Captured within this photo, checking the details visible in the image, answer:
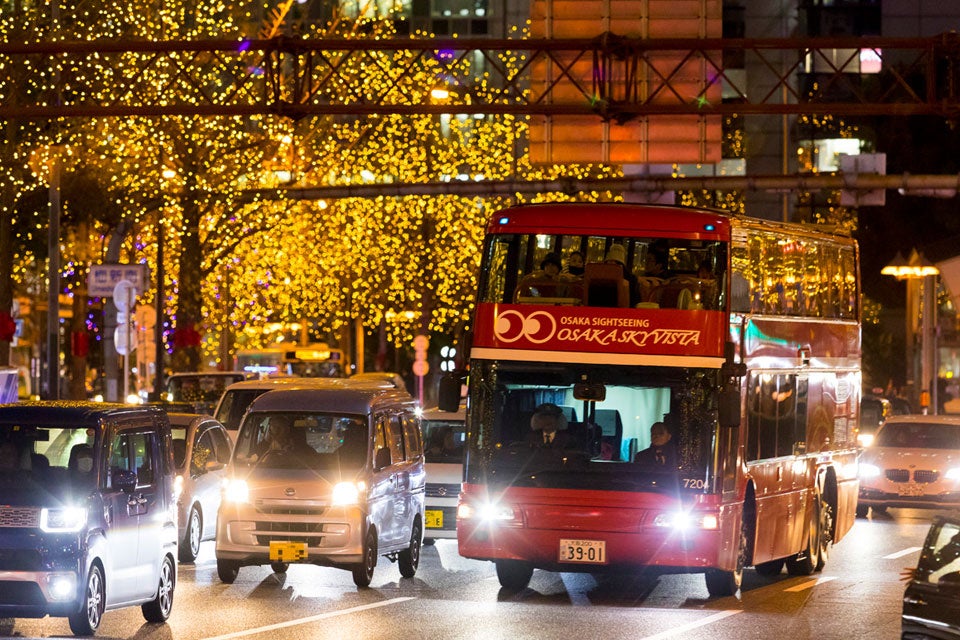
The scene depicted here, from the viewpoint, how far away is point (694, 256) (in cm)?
1856

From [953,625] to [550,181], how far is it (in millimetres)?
34700

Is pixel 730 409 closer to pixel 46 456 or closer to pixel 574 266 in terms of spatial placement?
pixel 574 266

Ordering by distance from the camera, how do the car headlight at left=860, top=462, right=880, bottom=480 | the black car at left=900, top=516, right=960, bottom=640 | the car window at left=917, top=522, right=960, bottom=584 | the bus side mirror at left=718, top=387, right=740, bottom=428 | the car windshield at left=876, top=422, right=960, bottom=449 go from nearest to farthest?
1. the black car at left=900, top=516, right=960, bottom=640
2. the car window at left=917, top=522, right=960, bottom=584
3. the bus side mirror at left=718, top=387, right=740, bottom=428
4. the car headlight at left=860, top=462, right=880, bottom=480
5. the car windshield at left=876, top=422, right=960, bottom=449

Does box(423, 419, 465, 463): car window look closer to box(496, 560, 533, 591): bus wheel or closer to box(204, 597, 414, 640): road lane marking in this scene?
box(496, 560, 533, 591): bus wheel

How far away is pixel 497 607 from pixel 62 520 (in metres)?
4.65

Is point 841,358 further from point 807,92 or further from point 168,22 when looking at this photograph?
point 807,92

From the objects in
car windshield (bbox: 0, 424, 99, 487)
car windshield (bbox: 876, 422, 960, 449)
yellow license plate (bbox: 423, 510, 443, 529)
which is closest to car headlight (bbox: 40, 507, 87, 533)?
car windshield (bbox: 0, 424, 99, 487)

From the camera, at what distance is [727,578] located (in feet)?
61.6

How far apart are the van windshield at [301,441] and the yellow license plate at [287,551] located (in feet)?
2.81

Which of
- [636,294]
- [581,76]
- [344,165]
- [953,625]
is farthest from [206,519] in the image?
[344,165]

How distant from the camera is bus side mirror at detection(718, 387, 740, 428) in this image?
1761 cm

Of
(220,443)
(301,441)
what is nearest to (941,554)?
(301,441)

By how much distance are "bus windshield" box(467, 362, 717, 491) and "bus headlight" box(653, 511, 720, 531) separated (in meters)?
0.26

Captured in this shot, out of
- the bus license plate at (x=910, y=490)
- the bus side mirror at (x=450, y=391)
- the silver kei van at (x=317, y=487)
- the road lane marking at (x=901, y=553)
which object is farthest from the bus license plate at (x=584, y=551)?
the bus license plate at (x=910, y=490)
